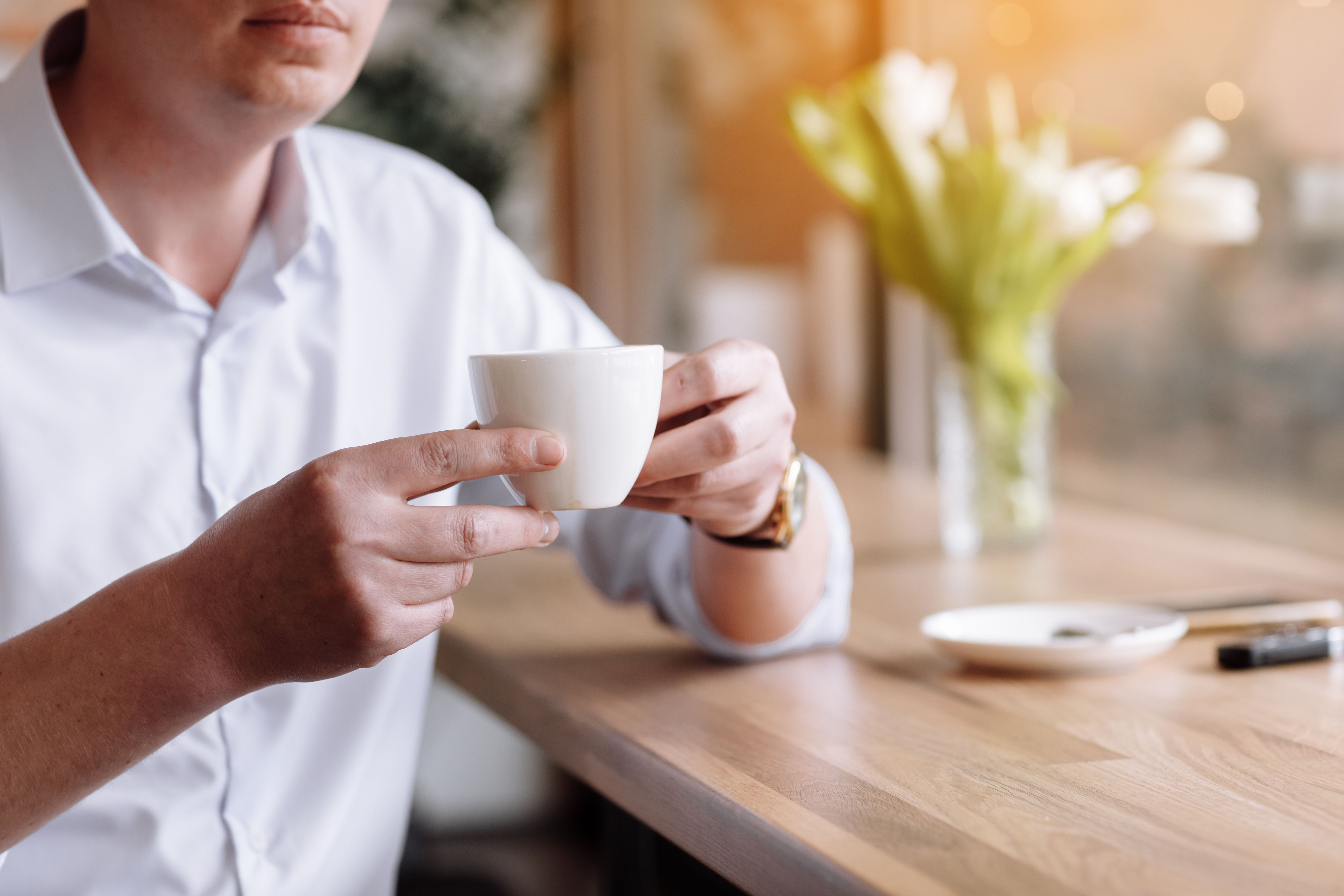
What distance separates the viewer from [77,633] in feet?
2.22

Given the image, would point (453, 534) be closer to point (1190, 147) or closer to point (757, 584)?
point (757, 584)

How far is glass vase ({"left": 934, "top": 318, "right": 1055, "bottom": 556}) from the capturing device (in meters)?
1.47

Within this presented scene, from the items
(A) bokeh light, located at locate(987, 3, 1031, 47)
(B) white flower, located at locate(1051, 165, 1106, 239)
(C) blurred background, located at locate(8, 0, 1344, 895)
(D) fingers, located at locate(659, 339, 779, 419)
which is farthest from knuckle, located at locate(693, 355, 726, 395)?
(A) bokeh light, located at locate(987, 3, 1031, 47)

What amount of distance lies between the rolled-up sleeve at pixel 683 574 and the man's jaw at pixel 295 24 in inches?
16.8

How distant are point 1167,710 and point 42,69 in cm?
97

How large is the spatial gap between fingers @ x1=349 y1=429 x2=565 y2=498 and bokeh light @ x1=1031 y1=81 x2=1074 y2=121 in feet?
4.74

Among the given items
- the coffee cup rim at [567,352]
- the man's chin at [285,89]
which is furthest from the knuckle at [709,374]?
the man's chin at [285,89]

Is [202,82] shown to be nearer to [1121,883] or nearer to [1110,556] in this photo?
[1121,883]

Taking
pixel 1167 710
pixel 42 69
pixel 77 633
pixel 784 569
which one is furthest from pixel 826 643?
pixel 42 69

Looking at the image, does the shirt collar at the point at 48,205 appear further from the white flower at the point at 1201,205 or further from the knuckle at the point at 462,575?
the white flower at the point at 1201,205

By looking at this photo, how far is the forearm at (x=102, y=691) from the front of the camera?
2.18 feet

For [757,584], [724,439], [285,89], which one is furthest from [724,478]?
[285,89]

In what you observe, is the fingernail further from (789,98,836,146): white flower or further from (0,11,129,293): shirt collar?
(789,98,836,146): white flower

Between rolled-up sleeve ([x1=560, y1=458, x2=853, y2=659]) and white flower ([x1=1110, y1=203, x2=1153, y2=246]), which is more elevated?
white flower ([x1=1110, y1=203, x2=1153, y2=246])
